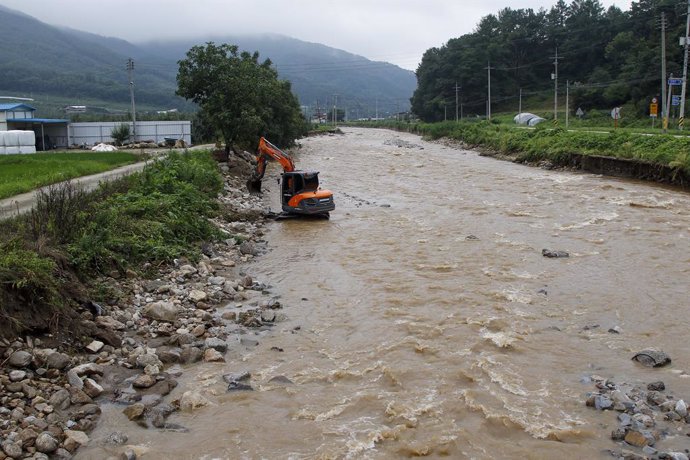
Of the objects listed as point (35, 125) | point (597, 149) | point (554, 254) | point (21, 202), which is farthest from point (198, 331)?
point (35, 125)

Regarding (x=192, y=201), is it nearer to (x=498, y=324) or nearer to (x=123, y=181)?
(x=123, y=181)

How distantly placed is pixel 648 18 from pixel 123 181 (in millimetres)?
80277

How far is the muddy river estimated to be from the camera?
23.7ft

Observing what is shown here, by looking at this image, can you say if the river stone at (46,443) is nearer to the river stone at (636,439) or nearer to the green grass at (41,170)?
the river stone at (636,439)

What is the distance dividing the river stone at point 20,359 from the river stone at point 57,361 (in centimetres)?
26

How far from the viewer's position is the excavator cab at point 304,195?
2086 centimetres

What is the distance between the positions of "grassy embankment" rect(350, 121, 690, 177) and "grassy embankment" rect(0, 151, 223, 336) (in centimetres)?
2190

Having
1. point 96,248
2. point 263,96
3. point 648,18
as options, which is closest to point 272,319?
point 96,248

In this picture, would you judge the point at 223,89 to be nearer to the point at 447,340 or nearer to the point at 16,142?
the point at 16,142

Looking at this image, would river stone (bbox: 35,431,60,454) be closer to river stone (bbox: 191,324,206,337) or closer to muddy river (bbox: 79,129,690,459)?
muddy river (bbox: 79,129,690,459)

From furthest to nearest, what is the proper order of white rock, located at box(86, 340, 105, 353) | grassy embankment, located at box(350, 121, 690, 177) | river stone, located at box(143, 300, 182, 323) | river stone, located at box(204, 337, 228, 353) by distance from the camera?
grassy embankment, located at box(350, 121, 690, 177) → river stone, located at box(143, 300, 182, 323) → river stone, located at box(204, 337, 228, 353) → white rock, located at box(86, 340, 105, 353)

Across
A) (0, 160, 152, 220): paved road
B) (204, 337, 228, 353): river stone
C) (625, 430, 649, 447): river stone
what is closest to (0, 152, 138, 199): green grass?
(0, 160, 152, 220): paved road

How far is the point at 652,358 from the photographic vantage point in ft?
29.8

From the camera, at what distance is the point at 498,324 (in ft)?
35.4
